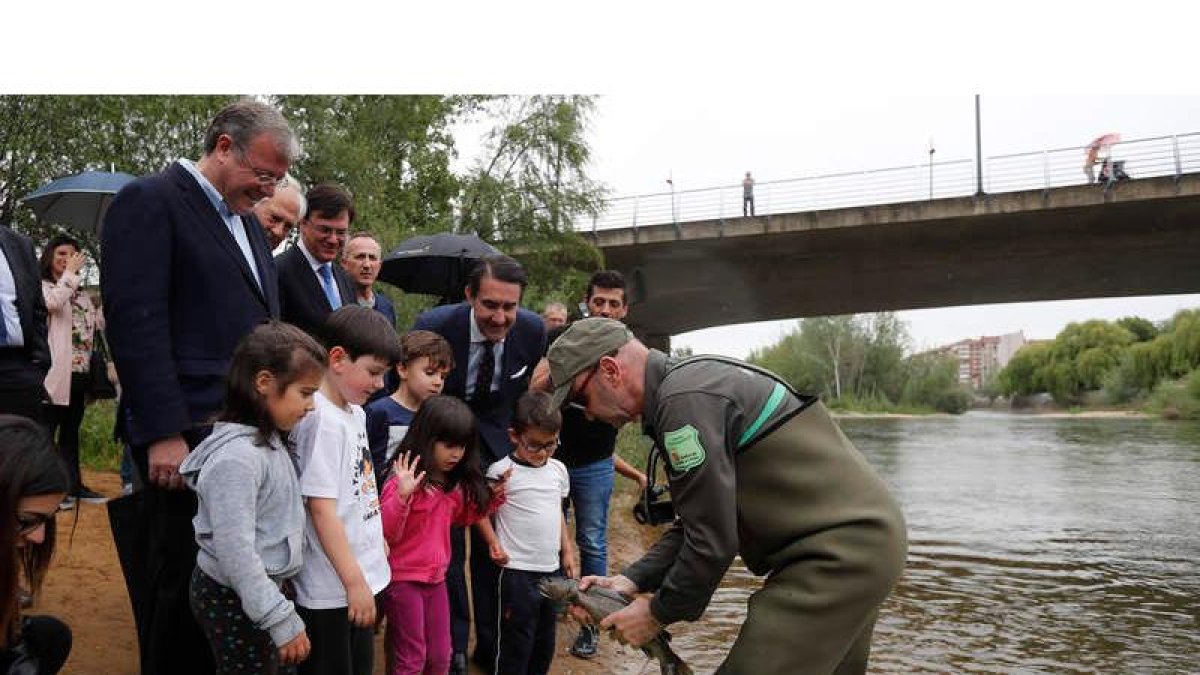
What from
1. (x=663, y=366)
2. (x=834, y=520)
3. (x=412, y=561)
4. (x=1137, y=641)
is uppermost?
(x=663, y=366)

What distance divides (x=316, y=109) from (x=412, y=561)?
12.6 metres

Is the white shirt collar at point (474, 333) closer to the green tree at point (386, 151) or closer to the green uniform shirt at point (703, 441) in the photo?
the green uniform shirt at point (703, 441)

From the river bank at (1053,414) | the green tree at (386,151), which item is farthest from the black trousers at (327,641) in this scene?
the river bank at (1053,414)

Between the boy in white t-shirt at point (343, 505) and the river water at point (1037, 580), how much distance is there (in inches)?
102

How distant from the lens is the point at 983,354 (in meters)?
153

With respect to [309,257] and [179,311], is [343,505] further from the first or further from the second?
[309,257]

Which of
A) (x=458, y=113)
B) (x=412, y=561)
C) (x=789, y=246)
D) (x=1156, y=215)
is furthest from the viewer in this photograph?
(x=789, y=246)

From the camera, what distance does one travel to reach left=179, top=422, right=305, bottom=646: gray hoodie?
2658 millimetres

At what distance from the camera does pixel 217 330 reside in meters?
3.14

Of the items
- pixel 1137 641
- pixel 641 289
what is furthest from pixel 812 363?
pixel 1137 641

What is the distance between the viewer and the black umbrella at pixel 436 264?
5945mm

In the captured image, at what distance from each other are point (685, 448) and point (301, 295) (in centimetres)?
209

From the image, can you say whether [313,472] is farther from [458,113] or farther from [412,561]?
[458,113]

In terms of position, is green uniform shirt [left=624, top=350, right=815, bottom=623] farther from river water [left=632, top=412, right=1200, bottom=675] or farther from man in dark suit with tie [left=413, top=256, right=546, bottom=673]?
river water [left=632, top=412, right=1200, bottom=675]
